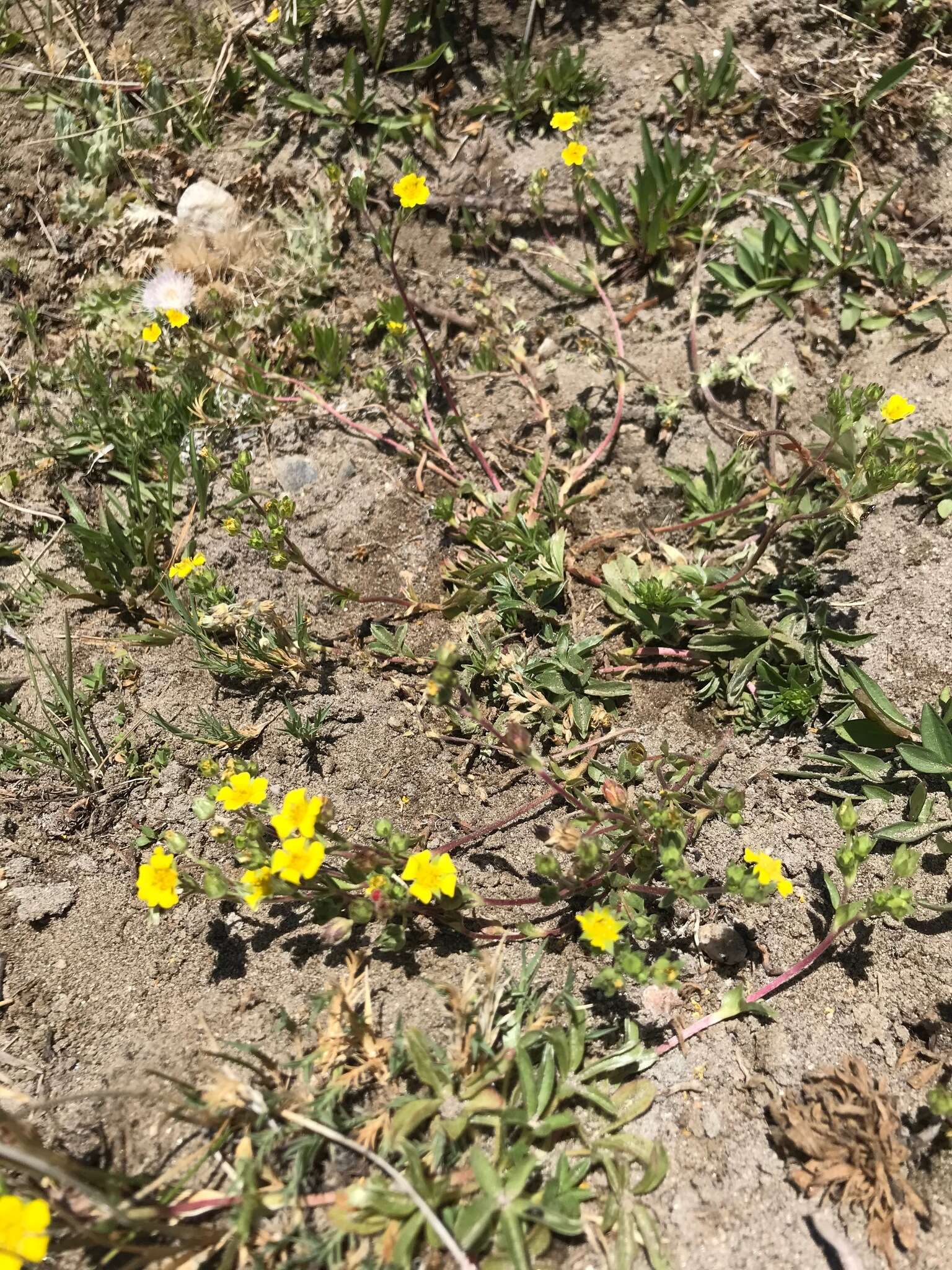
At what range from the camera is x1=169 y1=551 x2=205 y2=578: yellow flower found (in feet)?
10.7

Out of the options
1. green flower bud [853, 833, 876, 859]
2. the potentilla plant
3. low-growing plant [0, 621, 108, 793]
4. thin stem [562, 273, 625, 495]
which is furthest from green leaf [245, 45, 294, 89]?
green flower bud [853, 833, 876, 859]

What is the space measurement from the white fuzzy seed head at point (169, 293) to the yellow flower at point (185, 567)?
1311 millimetres

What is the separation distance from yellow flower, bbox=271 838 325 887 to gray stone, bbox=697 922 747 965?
48.4 inches

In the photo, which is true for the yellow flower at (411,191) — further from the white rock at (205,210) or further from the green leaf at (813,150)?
the green leaf at (813,150)

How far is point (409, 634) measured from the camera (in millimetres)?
3361

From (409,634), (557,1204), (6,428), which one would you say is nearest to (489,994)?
(557,1204)

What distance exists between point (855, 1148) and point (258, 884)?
71.0 inches

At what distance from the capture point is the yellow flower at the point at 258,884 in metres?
2.53

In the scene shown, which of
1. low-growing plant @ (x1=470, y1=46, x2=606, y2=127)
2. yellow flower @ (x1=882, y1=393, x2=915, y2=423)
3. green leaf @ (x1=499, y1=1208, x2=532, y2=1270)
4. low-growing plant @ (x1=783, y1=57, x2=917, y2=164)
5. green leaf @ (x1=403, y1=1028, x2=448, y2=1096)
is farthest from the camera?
low-growing plant @ (x1=470, y1=46, x2=606, y2=127)

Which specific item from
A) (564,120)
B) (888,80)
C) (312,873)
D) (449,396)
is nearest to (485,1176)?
(312,873)

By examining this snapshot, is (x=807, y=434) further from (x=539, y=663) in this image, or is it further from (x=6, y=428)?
(x=6, y=428)

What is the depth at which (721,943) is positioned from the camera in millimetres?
2676

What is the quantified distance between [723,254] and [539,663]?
2149 millimetres

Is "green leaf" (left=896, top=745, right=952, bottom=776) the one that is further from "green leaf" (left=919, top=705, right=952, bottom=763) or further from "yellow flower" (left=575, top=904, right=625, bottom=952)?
"yellow flower" (left=575, top=904, right=625, bottom=952)
